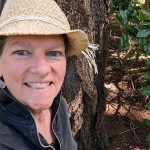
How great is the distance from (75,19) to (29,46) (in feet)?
2.57

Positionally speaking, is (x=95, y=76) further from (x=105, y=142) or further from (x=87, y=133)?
(x=105, y=142)

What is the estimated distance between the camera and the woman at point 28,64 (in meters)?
1.72

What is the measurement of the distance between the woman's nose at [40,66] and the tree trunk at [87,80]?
0.72m

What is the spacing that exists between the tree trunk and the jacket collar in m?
0.77

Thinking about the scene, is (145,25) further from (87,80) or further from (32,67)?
(32,67)

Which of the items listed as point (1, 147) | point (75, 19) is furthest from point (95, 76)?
point (1, 147)

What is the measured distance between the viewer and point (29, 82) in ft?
5.73

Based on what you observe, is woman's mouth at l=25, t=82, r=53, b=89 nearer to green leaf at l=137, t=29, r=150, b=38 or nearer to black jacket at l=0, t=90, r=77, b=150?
black jacket at l=0, t=90, r=77, b=150

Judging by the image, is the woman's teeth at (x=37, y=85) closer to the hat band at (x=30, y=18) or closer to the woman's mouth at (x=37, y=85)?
the woman's mouth at (x=37, y=85)

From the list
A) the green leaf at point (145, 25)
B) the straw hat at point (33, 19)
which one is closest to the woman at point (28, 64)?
the straw hat at point (33, 19)

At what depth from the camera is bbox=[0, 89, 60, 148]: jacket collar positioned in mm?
1787

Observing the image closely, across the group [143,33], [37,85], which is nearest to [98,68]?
[143,33]

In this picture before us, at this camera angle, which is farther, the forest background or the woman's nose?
the forest background

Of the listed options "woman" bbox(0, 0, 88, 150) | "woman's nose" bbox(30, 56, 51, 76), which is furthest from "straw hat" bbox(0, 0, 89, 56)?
"woman's nose" bbox(30, 56, 51, 76)
